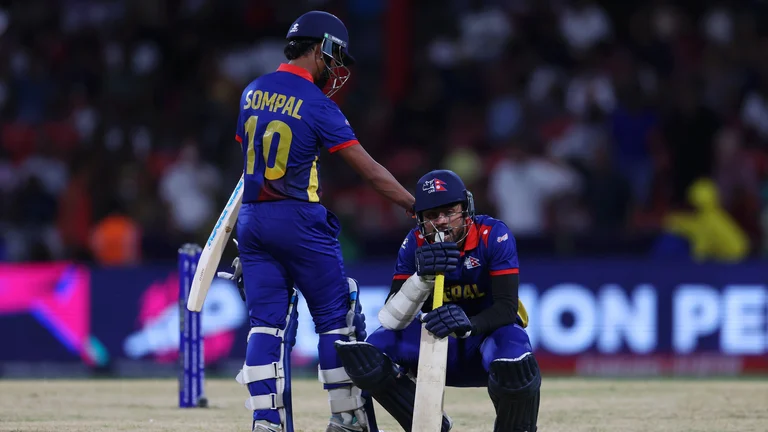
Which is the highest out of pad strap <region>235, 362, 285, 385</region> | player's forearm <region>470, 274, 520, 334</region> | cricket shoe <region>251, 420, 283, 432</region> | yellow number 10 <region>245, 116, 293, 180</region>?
yellow number 10 <region>245, 116, 293, 180</region>

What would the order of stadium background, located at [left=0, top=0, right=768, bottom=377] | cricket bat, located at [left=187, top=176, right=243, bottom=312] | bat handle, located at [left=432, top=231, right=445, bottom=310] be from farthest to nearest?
stadium background, located at [left=0, top=0, right=768, bottom=377]
cricket bat, located at [left=187, top=176, right=243, bottom=312]
bat handle, located at [left=432, top=231, right=445, bottom=310]

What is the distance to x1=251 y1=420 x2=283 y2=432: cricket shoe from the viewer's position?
6.76 metres

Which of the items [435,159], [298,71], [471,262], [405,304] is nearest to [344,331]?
[405,304]

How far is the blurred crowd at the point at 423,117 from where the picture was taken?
14.4 meters

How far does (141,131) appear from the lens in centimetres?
1681

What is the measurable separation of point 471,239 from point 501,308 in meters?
0.44

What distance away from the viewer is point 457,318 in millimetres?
6699

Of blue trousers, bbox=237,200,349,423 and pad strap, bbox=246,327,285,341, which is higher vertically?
blue trousers, bbox=237,200,349,423

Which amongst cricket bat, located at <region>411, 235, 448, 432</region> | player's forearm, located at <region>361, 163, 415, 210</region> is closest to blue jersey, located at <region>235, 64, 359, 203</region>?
player's forearm, located at <region>361, 163, 415, 210</region>

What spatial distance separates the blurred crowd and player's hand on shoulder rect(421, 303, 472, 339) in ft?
22.9

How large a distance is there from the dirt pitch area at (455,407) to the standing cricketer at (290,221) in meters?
1.03

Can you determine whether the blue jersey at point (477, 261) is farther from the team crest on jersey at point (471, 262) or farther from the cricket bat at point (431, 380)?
the cricket bat at point (431, 380)

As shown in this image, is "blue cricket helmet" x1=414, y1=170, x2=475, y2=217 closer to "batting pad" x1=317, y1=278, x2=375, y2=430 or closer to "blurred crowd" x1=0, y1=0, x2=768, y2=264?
"batting pad" x1=317, y1=278, x2=375, y2=430

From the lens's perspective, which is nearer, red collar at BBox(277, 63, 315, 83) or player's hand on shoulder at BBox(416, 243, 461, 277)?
player's hand on shoulder at BBox(416, 243, 461, 277)
